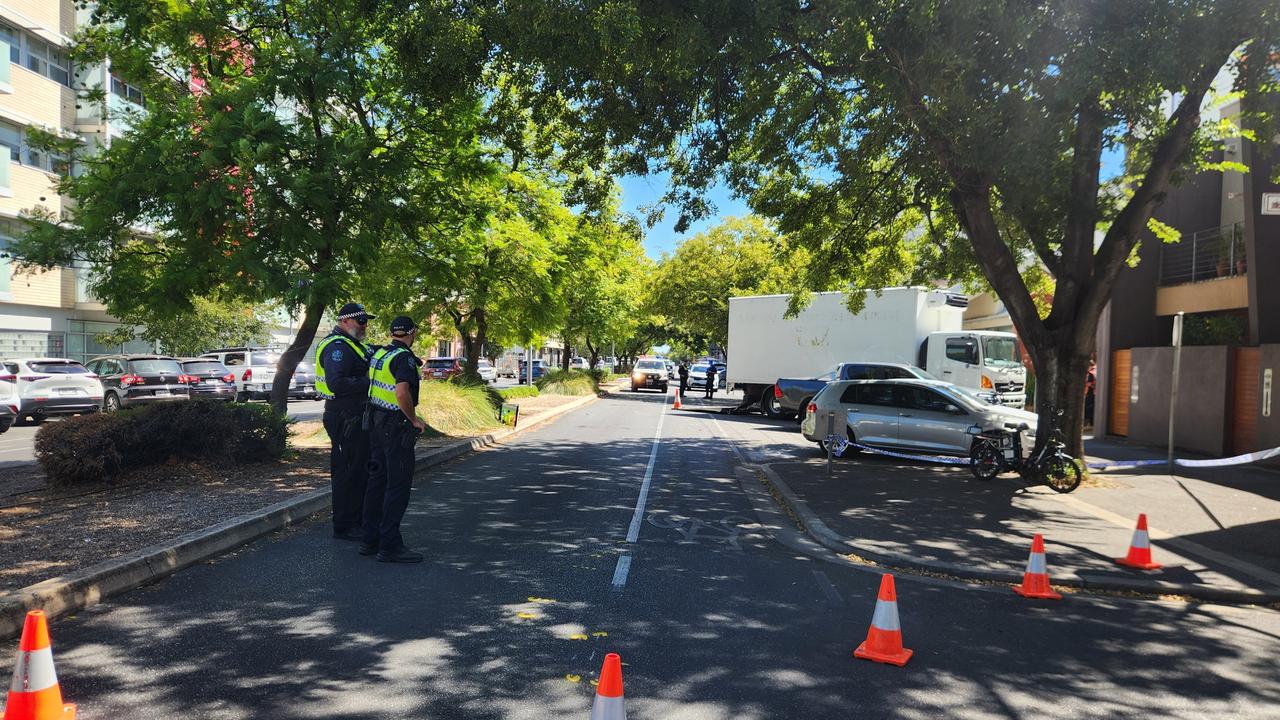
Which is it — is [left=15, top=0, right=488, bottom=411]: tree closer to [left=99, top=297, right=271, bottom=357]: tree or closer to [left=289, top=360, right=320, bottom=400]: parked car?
[left=289, top=360, right=320, bottom=400]: parked car

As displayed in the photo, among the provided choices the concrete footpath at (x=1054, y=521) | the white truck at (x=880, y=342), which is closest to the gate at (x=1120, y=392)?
the white truck at (x=880, y=342)

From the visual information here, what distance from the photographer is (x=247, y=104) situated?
10.2 metres

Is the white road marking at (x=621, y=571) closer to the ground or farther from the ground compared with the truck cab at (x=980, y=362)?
closer to the ground

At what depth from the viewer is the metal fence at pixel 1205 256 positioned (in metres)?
17.6

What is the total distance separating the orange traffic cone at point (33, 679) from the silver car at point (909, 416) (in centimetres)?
1115

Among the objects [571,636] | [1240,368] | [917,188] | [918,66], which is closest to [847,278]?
[917,188]

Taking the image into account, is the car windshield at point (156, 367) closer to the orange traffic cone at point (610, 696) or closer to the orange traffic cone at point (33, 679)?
the orange traffic cone at point (33, 679)

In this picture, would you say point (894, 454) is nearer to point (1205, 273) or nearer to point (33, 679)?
point (1205, 273)

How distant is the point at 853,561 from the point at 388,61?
9316 millimetres

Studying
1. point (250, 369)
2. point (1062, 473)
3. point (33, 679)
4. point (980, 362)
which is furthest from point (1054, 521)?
point (250, 369)

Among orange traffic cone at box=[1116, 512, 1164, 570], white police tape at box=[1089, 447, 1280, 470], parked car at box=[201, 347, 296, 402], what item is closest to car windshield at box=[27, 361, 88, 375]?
parked car at box=[201, 347, 296, 402]

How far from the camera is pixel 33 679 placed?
3193 millimetres

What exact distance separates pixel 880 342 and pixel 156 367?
18989 mm

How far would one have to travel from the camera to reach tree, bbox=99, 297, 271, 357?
30438 millimetres
